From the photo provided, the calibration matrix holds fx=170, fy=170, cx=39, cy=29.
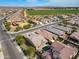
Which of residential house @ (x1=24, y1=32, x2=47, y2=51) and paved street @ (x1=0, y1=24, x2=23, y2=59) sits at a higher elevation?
residential house @ (x1=24, y1=32, x2=47, y2=51)

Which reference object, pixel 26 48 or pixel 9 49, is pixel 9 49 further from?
pixel 26 48

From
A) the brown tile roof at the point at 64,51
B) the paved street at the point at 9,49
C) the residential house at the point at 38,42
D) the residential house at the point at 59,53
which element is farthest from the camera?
the residential house at the point at 38,42

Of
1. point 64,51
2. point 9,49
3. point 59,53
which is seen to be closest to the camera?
point 59,53

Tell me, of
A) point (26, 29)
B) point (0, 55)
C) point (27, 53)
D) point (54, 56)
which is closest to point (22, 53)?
point (27, 53)

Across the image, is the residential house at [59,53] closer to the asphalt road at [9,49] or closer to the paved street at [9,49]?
the paved street at [9,49]

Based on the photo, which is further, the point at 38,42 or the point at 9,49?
the point at 38,42

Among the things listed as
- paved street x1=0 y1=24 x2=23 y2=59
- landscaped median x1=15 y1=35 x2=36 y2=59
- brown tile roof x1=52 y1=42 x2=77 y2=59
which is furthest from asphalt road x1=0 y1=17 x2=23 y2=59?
brown tile roof x1=52 y1=42 x2=77 y2=59

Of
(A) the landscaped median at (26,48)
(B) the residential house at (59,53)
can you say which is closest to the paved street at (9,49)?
(A) the landscaped median at (26,48)

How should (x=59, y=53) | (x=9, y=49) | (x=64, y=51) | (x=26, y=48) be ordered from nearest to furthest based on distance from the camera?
(x=59, y=53) → (x=64, y=51) → (x=9, y=49) → (x=26, y=48)

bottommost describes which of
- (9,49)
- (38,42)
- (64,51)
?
(9,49)

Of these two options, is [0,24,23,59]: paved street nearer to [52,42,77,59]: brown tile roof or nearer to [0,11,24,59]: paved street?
[0,11,24,59]: paved street

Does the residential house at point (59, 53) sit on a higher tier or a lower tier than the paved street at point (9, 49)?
higher

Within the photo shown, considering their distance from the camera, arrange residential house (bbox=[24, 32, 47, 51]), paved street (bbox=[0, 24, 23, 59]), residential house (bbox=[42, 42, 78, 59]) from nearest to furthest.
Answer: residential house (bbox=[42, 42, 78, 59]) < paved street (bbox=[0, 24, 23, 59]) < residential house (bbox=[24, 32, 47, 51])

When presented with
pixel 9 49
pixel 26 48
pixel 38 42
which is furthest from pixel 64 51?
pixel 9 49
